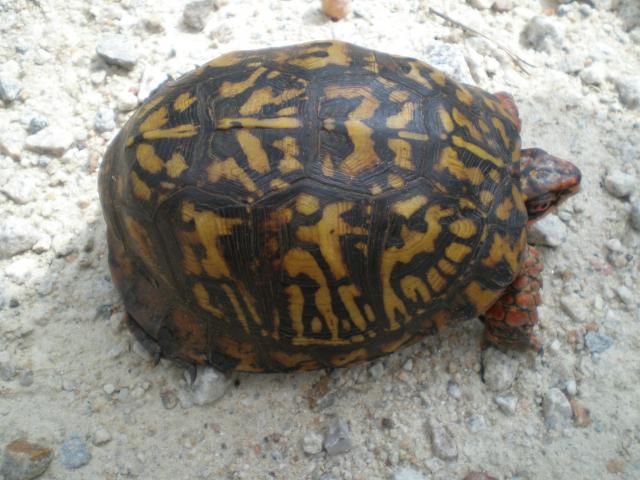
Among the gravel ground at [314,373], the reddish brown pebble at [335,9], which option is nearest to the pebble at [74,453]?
the gravel ground at [314,373]

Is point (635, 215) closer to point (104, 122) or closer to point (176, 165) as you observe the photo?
point (176, 165)

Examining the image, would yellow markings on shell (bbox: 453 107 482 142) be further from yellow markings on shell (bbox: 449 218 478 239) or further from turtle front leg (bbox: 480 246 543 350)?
turtle front leg (bbox: 480 246 543 350)

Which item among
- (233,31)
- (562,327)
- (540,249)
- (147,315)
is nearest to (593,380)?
(562,327)

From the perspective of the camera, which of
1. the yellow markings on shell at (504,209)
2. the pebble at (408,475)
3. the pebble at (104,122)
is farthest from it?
the pebble at (104,122)

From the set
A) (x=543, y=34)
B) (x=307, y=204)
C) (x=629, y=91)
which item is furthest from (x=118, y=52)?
(x=629, y=91)

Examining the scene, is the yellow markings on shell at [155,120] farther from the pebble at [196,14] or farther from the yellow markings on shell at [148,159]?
the pebble at [196,14]

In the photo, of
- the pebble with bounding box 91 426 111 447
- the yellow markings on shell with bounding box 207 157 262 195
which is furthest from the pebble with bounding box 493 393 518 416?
the pebble with bounding box 91 426 111 447
